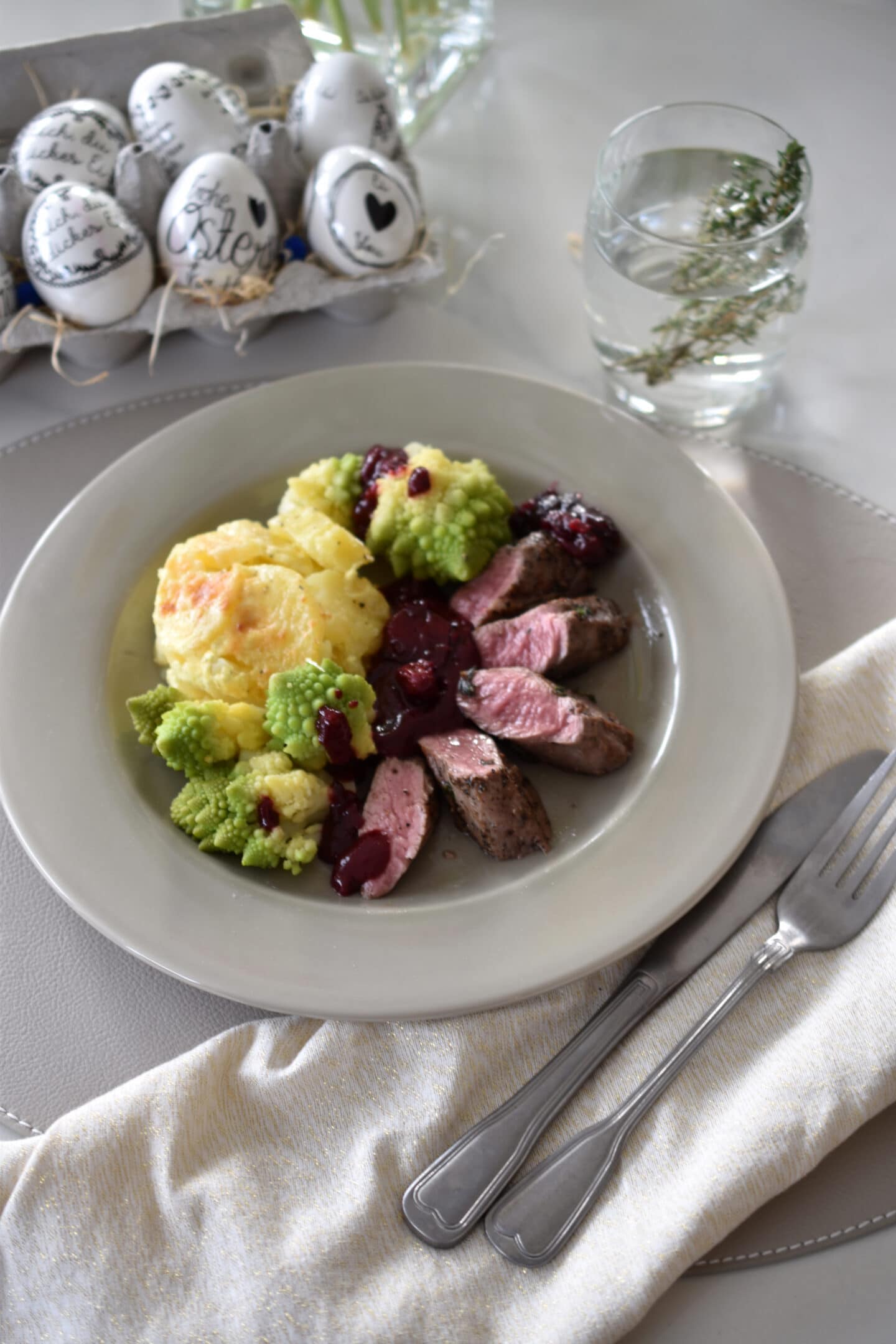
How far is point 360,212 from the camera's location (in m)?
2.25

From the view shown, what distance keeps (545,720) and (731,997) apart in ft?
1.67

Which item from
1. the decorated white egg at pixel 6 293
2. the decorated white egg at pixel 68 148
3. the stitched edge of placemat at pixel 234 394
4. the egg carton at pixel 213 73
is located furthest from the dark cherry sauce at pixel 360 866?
the decorated white egg at pixel 68 148

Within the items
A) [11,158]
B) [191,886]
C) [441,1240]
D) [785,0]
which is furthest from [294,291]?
[785,0]

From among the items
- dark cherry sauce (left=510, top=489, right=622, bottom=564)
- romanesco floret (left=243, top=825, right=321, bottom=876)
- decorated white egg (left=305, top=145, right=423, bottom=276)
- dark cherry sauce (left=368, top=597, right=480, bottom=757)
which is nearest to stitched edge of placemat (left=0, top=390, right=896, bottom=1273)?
decorated white egg (left=305, top=145, right=423, bottom=276)

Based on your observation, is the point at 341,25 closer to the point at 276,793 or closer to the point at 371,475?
the point at 371,475

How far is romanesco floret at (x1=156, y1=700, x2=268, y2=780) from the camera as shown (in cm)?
170

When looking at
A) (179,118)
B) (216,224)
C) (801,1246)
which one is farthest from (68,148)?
(801,1246)

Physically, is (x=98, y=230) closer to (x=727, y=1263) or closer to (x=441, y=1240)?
(x=441, y=1240)

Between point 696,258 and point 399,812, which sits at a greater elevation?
point 696,258

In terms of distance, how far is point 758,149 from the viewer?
7.38 ft

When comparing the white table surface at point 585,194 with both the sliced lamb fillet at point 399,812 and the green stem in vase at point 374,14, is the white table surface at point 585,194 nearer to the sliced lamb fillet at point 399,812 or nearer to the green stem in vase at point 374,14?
the green stem in vase at point 374,14

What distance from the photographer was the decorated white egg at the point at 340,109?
239cm

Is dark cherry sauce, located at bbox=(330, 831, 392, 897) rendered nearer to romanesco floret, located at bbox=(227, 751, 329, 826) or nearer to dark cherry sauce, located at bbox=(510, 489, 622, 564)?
romanesco floret, located at bbox=(227, 751, 329, 826)

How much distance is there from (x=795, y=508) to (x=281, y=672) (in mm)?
1127
